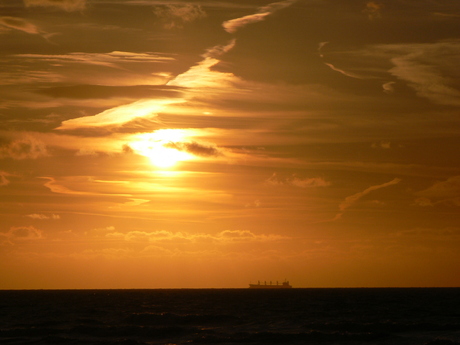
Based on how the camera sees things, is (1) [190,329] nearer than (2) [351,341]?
No

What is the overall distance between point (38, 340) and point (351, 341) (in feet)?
114

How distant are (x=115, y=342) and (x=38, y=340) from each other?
887 cm

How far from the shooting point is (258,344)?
60438mm

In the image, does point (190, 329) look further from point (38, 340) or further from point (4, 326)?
point (4, 326)

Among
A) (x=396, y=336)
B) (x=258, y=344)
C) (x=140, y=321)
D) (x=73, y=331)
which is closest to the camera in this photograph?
(x=258, y=344)

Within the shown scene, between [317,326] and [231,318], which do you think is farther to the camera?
[231,318]

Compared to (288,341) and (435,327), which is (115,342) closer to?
(288,341)

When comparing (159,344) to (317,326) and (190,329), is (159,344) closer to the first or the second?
(190,329)

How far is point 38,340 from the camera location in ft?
207

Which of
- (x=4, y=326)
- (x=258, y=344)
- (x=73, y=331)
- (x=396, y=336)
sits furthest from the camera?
(x=4, y=326)

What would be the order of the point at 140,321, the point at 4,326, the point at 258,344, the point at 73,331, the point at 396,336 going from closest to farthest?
the point at 258,344, the point at 396,336, the point at 73,331, the point at 4,326, the point at 140,321

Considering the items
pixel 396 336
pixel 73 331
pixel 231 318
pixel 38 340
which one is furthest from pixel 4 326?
pixel 396 336

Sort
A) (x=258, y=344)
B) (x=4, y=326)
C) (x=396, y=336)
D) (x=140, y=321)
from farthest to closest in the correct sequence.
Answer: (x=140, y=321)
(x=4, y=326)
(x=396, y=336)
(x=258, y=344)

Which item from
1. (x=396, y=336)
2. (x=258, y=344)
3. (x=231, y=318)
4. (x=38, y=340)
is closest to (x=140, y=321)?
(x=231, y=318)
